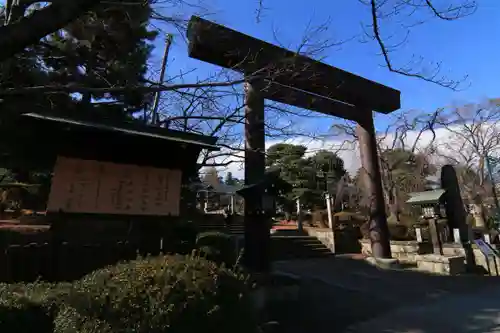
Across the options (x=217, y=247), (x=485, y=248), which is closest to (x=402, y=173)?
(x=485, y=248)

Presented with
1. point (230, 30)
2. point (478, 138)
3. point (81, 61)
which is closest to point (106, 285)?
point (81, 61)

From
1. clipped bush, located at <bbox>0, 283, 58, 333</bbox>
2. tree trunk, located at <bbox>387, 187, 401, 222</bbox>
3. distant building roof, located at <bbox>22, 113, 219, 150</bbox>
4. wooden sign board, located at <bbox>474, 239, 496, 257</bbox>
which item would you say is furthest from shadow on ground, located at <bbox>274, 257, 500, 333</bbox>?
tree trunk, located at <bbox>387, 187, 401, 222</bbox>

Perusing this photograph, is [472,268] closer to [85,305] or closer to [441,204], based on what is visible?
[441,204]

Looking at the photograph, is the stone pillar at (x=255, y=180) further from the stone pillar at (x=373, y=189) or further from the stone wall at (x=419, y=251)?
the stone wall at (x=419, y=251)

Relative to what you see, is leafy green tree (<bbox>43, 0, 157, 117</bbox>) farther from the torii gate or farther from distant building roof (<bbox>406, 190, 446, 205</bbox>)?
distant building roof (<bbox>406, 190, 446, 205</bbox>)

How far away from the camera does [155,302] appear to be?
3223 millimetres

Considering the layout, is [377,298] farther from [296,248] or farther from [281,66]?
[296,248]

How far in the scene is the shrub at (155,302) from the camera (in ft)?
10.4

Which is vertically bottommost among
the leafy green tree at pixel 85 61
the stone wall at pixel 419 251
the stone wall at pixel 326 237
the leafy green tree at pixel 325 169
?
the stone wall at pixel 419 251

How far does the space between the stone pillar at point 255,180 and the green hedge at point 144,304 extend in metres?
4.52

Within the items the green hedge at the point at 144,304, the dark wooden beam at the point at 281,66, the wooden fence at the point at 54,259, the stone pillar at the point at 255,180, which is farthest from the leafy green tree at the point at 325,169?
the green hedge at the point at 144,304

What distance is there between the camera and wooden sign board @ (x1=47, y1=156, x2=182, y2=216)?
17.8ft

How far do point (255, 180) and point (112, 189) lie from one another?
3.72 metres

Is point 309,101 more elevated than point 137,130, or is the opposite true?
point 309,101
